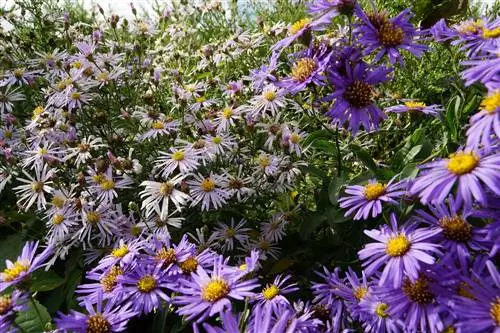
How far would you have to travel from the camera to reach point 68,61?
2.17m

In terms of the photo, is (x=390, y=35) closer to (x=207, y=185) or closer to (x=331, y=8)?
(x=331, y=8)

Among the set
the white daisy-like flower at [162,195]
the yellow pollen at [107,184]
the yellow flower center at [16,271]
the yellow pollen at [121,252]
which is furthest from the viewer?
the yellow pollen at [107,184]

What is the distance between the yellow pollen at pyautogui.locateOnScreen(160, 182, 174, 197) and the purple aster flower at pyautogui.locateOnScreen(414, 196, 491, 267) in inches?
29.7

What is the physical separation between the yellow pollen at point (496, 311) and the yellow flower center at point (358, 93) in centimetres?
52

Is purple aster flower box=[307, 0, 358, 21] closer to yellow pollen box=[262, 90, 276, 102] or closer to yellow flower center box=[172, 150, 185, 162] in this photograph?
yellow pollen box=[262, 90, 276, 102]

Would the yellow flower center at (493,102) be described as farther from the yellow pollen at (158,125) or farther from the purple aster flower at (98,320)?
the yellow pollen at (158,125)

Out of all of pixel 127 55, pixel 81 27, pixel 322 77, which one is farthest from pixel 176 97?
pixel 81 27

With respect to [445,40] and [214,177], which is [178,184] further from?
[445,40]

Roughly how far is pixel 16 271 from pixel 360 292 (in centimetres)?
71

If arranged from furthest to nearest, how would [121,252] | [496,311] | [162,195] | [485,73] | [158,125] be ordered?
[158,125] < [162,195] < [121,252] < [485,73] < [496,311]

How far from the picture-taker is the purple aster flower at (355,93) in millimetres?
1252

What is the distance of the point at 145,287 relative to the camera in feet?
4.08

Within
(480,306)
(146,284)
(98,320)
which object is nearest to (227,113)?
(146,284)

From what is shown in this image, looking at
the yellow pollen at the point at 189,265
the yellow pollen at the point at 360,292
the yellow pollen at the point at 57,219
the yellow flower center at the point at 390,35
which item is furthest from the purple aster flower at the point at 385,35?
the yellow pollen at the point at 57,219
